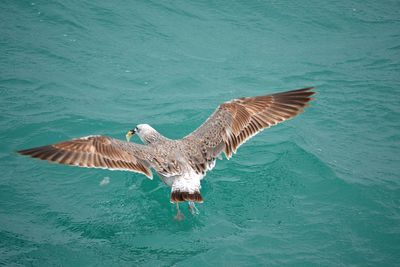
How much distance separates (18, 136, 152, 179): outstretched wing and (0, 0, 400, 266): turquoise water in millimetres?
810

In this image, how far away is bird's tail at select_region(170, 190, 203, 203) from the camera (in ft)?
21.8

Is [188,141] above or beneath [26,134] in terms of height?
above

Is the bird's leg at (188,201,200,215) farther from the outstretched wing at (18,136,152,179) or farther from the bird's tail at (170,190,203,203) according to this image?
the outstretched wing at (18,136,152,179)

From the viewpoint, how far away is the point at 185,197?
6699mm

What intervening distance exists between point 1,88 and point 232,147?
5.77 m

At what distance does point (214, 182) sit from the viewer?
8.24m

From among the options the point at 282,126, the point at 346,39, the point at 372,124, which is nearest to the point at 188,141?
the point at 282,126

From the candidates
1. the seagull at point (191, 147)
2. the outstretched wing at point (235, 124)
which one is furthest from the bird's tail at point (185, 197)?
the outstretched wing at point (235, 124)

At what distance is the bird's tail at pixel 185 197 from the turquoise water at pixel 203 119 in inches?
24.5

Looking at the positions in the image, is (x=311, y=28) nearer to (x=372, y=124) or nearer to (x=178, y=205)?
(x=372, y=124)

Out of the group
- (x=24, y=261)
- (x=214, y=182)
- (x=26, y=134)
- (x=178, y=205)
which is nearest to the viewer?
(x=24, y=261)

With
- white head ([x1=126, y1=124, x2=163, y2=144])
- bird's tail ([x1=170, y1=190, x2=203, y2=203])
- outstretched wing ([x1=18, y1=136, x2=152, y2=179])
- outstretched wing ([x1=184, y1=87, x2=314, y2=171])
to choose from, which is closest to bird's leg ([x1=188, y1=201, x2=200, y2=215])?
outstretched wing ([x1=184, y1=87, x2=314, y2=171])

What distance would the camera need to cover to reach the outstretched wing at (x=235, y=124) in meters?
7.80

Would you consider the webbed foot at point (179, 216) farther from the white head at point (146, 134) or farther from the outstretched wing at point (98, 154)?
the white head at point (146, 134)
